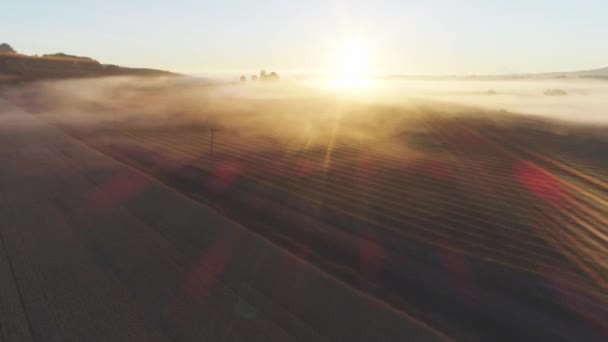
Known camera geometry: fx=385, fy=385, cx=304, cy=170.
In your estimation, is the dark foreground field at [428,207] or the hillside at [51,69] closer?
the dark foreground field at [428,207]

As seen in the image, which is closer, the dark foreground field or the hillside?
the dark foreground field

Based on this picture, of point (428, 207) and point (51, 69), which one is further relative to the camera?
point (51, 69)

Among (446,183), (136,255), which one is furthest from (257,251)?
(446,183)
